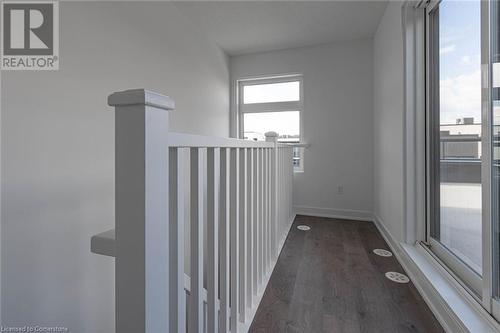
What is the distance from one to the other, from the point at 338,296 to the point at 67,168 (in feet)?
5.85

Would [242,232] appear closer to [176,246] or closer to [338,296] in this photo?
[176,246]

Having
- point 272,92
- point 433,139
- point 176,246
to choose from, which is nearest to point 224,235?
point 176,246

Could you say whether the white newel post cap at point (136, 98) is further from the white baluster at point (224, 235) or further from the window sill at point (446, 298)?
the window sill at point (446, 298)

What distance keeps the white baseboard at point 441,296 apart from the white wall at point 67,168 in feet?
6.36

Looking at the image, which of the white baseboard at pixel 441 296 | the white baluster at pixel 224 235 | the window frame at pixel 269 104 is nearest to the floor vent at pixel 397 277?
the white baseboard at pixel 441 296

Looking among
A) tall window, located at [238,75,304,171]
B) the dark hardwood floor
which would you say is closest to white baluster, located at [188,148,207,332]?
the dark hardwood floor

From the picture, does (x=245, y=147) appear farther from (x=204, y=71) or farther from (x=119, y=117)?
(x=204, y=71)

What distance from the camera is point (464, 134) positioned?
4.11 ft

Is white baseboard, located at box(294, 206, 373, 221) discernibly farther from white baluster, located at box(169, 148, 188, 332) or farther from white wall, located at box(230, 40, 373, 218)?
white baluster, located at box(169, 148, 188, 332)

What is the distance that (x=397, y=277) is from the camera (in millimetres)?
1570

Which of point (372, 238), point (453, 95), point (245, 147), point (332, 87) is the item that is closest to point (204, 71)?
point (332, 87)

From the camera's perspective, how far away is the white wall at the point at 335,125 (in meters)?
3.05

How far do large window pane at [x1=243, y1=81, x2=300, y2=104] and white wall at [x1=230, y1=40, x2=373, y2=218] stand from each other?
21 centimetres

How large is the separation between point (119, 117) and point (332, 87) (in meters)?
3.26
